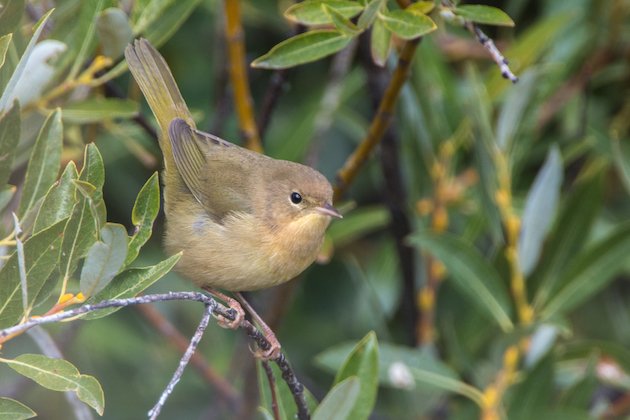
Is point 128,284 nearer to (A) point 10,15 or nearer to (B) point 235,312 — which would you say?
(B) point 235,312

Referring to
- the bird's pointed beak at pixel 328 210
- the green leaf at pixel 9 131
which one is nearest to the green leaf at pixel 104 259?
the green leaf at pixel 9 131

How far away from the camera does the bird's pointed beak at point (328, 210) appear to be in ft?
11.3

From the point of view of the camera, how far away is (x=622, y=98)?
15.4ft

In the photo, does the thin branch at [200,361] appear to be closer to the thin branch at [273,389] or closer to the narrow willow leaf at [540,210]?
the narrow willow leaf at [540,210]

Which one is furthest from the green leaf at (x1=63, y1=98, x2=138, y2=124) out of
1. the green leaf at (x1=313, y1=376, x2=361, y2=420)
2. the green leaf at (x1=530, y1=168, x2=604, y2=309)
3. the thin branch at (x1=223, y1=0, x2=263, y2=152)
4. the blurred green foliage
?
the green leaf at (x1=530, y1=168, x2=604, y2=309)

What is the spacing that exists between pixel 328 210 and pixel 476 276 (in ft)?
2.15

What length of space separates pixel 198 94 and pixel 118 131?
1.25 metres

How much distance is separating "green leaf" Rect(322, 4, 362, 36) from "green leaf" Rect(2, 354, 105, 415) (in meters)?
1.10

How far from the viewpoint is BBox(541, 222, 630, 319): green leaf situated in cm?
372

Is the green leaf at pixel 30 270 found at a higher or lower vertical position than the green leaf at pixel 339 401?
higher

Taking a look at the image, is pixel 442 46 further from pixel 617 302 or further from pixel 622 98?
pixel 617 302

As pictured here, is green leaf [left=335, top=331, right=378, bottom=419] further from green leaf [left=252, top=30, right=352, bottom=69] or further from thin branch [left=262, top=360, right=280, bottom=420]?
green leaf [left=252, top=30, right=352, bottom=69]

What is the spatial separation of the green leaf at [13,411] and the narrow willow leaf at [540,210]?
202 cm

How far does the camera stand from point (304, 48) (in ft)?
9.18
